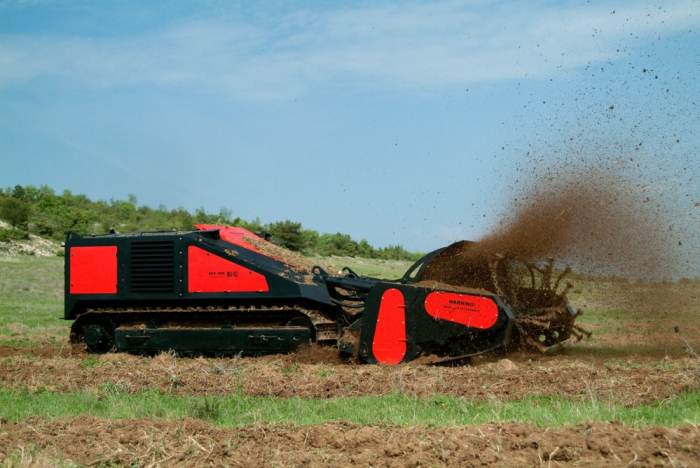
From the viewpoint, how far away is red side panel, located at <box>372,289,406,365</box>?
30.9 feet

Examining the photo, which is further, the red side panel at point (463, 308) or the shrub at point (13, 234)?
the shrub at point (13, 234)

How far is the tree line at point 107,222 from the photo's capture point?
29.7 meters

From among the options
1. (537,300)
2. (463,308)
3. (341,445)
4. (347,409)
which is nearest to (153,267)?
(463,308)

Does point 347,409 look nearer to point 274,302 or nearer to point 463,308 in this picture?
point 463,308

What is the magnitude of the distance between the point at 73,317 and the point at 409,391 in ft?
21.9

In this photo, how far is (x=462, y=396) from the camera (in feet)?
23.0

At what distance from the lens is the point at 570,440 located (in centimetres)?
463

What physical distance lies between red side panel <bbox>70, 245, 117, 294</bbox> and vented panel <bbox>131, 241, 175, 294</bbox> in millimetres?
390

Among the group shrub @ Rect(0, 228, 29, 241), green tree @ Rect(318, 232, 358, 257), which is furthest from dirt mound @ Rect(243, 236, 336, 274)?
shrub @ Rect(0, 228, 29, 241)

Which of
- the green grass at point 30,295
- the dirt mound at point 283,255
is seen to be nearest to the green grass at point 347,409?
the dirt mound at point 283,255

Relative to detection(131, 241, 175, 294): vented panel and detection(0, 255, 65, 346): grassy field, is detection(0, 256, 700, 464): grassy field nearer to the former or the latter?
detection(131, 241, 175, 294): vented panel

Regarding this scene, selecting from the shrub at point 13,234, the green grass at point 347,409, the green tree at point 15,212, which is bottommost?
the green grass at point 347,409

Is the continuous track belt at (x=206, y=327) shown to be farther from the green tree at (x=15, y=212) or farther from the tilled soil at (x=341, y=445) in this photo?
the green tree at (x=15, y=212)

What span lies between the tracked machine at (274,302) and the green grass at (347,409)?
215cm
